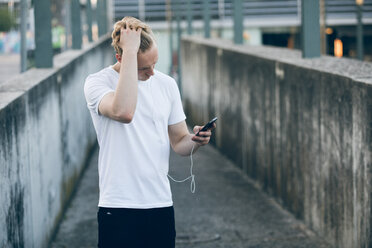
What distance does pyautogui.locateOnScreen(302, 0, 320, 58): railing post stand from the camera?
7.57 metres

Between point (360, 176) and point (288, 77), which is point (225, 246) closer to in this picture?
point (360, 176)

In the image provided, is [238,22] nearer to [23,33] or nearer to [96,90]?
[23,33]

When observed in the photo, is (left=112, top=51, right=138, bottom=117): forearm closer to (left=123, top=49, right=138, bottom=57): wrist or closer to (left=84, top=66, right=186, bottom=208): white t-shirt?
(left=123, top=49, right=138, bottom=57): wrist

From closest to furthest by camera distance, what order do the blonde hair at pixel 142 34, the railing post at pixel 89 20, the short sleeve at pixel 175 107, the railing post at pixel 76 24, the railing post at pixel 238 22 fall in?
the blonde hair at pixel 142 34 < the short sleeve at pixel 175 107 < the railing post at pixel 238 22 < the railing post at pixel 76 24 < the railing post at pixel 89 20

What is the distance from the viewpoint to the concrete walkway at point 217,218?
6445mm

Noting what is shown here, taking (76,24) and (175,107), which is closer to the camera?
(175,107)

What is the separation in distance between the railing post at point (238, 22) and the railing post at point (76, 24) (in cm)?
264

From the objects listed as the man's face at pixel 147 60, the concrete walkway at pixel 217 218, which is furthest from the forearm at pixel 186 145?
the concrete walkway at pixel 217 218

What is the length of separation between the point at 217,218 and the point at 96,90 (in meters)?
4.09

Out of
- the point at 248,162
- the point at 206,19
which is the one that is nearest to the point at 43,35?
the point at 248,162

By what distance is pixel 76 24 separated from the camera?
12.6m

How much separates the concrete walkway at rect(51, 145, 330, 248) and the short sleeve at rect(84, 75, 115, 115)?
3110 millimetres

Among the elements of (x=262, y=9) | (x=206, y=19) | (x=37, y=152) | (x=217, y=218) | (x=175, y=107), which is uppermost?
(x=262, y=9)

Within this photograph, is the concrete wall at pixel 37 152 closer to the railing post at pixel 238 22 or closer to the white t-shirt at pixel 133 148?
the white t-shirt at pixel 133 148
